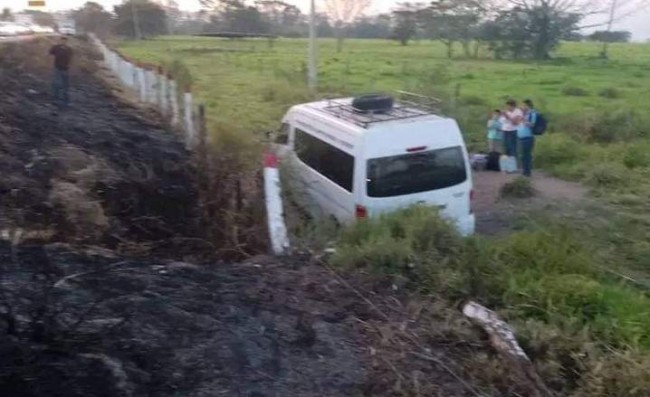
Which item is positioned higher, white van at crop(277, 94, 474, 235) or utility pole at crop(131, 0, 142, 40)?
white van at crop(277, 94, 474, 235)

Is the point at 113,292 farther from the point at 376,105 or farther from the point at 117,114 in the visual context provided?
the point at 117,114

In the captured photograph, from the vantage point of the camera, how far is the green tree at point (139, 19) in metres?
50.1

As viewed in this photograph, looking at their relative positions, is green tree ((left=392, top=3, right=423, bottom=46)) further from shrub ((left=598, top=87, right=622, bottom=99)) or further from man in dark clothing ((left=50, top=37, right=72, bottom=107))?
man in dark clothing ((left=50, top=37, right=72, bottom=107))

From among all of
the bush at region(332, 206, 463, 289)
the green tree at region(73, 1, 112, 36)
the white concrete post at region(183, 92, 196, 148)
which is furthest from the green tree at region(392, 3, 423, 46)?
the bush at region(332, 206, 463, 289)

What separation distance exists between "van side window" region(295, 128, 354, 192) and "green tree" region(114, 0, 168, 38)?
39998 mm

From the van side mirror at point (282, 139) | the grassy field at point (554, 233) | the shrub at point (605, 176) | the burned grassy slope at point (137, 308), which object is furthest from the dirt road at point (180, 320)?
the shrub at point (605, 176)

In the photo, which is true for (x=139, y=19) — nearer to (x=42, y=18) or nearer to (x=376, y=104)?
(x=42, y=18)

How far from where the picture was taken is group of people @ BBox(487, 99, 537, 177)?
1616 centimetres

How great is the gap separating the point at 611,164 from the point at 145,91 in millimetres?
10751

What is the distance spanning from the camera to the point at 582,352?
6.79 meters

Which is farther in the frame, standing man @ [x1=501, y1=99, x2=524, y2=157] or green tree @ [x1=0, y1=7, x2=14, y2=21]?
green tree @ [x1=0, y1=7, x2=14, y2=21]

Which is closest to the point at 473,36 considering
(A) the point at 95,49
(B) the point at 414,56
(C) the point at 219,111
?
(B) the point at 414,56

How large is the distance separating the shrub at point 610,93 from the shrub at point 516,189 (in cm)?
1482

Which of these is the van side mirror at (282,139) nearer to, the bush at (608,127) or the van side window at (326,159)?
the van side window at (326,159)
